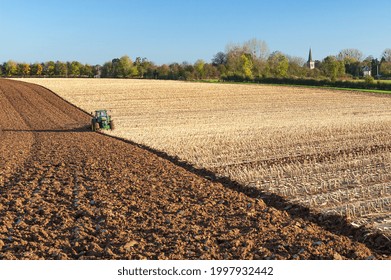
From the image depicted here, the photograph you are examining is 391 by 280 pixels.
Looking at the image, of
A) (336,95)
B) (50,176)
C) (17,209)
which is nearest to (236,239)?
→ (17,209)

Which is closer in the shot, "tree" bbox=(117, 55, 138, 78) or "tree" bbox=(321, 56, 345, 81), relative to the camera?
"tree" bbox=(321, 56, 345, 81)

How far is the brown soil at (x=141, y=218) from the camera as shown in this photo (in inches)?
307

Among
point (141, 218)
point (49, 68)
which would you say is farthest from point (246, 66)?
point (141, 218)

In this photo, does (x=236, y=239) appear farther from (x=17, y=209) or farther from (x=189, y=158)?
(x=189, y=158)

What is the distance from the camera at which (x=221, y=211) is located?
402 inches

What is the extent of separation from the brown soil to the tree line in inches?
3002

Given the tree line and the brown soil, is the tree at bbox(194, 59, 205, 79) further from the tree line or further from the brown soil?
the brown soil

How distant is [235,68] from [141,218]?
106555 mm

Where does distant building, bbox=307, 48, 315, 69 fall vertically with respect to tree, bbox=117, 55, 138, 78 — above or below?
above

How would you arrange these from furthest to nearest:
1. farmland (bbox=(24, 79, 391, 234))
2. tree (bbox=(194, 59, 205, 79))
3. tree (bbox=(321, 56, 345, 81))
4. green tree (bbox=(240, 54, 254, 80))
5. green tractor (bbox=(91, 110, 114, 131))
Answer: tree (bbox=(194, 59, 205, 79))
green tree (bbox=(240, 54, 254, 80))
tree (bbox=(321, 56, 345, 81))
green tractor (bbox=(91, 110, 114, 131))
farmland (bbox=(24, 79, 391, 234))

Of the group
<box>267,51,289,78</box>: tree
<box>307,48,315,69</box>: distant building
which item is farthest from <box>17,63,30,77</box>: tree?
<box>307,48,315,69</box>: distant building

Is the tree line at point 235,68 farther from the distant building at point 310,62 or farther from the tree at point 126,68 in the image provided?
the distant building at point 310,62

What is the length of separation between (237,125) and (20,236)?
22.6 metres

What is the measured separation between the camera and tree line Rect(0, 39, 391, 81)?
98913mm
